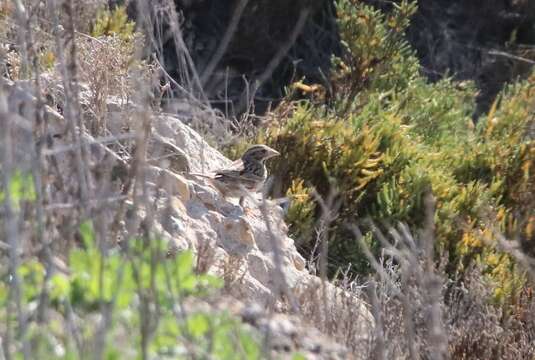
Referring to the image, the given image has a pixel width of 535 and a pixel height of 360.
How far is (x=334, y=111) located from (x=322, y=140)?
90 cm

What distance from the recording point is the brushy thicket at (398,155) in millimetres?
8016

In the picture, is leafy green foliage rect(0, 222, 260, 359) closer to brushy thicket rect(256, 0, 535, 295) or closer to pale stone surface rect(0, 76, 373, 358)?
pale stone surface rect(0, 76, 373, 358)

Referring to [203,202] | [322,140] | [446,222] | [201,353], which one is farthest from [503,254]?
[201,353]

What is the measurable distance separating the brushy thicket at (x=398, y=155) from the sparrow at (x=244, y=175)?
505mm

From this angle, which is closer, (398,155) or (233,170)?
(233,170)

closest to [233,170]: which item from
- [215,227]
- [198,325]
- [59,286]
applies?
[215,227]

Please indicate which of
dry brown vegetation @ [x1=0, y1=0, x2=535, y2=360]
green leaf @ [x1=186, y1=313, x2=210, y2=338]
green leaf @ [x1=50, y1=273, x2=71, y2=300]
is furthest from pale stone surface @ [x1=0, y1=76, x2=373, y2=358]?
green leaf @ [x1=186, y1=313, x2=210, y2=338]

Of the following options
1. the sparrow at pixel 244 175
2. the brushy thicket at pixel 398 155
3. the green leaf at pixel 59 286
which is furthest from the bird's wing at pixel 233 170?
the green leaf at pixel 59 286

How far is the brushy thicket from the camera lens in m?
8.02

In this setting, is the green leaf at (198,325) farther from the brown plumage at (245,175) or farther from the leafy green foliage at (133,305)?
the brown plumage at (245,175)

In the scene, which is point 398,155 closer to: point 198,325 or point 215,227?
point 215,227

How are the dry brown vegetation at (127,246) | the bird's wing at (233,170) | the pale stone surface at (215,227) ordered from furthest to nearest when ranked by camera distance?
the bird's wing at (233,170)
the pale stone surface at (215,227)
the dry brown vegetation at (127,246)

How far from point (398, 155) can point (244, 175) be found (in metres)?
2.20

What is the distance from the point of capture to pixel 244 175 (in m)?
6.60
